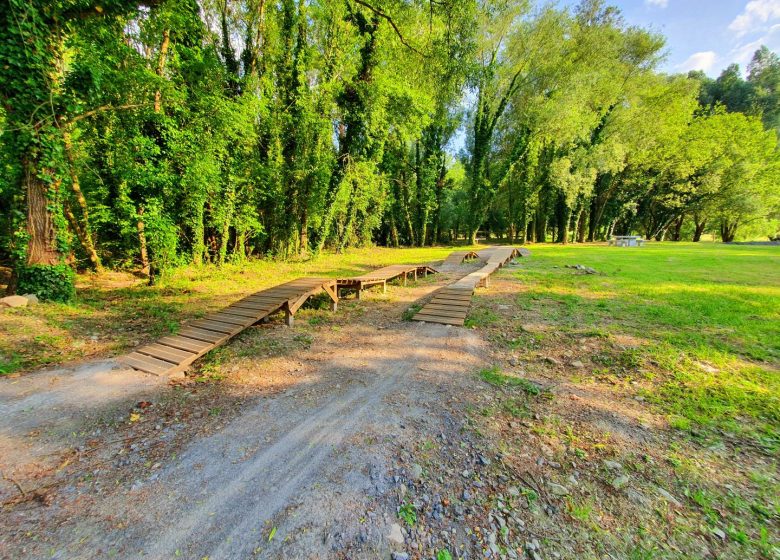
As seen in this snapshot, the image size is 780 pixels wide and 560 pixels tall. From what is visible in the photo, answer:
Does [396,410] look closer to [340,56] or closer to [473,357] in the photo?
[473,357]

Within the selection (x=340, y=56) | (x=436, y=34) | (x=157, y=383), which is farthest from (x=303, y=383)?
(x=340, y=56)

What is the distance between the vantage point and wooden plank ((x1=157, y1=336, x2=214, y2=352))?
15.0 ft

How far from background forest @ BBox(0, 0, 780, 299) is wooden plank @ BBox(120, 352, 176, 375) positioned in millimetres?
3740

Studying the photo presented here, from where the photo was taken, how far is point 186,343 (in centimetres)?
471

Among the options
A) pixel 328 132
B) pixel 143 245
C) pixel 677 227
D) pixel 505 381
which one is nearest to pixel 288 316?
pixel 505 381

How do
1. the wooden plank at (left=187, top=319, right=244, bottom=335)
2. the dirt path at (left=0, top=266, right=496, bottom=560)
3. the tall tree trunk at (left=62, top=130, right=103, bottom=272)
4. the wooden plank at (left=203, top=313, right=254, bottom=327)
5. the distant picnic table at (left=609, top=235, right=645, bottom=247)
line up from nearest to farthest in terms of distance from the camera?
the dirt path at (left=0, top=266, right=496, bottom=560)
the wooden plank at (left=187, top=319, right=244, bottom=335)
the wooden plank at (left=203, top=313, right=254, bottom=327)
the tall tree trunk at (left=62, top=130, right=103, bottom=272)
the distant picnic table at (left=609, top=235, right=645, bottom=247)

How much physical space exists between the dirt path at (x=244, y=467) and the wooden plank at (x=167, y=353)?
381mm

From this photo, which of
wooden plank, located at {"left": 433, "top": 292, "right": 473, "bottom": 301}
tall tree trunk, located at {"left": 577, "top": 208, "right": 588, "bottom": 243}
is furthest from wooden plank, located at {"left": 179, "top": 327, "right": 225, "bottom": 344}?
tall tree trunk, located at {"left": 577, "top": 208, "right": 588, "bottom": 243}

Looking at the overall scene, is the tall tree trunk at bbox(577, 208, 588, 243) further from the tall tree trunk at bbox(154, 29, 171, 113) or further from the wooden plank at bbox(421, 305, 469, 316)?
the tall tree trunk at bbox(154, 29, 171, 113)

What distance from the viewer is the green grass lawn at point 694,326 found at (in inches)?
135

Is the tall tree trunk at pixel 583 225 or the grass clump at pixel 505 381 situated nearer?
the grass clump at pixel 505 381

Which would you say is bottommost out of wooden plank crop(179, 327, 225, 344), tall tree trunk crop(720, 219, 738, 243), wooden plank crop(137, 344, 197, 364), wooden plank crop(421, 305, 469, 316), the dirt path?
the dirt path

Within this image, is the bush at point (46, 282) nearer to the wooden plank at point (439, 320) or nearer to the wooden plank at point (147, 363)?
the wooden plank at point (147, 363)

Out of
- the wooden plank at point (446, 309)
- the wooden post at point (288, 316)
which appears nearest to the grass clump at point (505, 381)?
the wooden plank at point (446, 309)
